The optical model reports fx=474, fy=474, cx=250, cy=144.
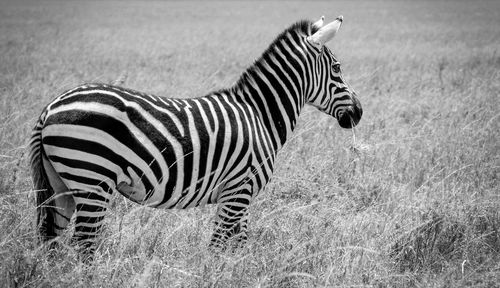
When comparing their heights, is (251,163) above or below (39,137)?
below

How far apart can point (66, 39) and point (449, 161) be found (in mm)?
16587

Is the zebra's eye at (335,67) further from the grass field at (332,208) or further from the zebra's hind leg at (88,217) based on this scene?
the zebra's hind leg at (88,217)

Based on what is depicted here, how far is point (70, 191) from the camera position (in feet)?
10.3

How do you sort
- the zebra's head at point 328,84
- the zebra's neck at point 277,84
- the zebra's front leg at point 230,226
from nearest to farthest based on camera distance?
the zebra's front leg at point 230,226, the zebra's neck at point 277,84, the zebra's head at point 328,84

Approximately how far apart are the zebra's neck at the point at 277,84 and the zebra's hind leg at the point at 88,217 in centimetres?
155

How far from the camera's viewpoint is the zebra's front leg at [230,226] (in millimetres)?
3740

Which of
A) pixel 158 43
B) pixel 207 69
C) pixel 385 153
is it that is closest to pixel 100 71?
pixel 207 69

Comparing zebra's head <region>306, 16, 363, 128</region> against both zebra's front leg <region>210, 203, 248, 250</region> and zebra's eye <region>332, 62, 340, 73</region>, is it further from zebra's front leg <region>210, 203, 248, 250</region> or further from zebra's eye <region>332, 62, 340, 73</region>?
zebra's front leg <region>210, 203, 248, 250</region>

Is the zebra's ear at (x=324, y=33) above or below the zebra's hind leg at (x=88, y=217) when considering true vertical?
above

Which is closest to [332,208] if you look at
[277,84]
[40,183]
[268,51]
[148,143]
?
[277,84]

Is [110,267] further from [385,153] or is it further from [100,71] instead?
[100,71]

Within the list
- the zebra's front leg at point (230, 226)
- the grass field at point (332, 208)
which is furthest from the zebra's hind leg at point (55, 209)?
the zebra's front leg at point (230, 226)

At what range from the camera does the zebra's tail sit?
3258mm

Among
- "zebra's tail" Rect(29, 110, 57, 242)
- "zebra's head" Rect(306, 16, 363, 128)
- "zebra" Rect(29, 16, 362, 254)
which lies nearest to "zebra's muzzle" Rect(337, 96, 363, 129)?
"zebra's head" Rect(306, 16, 363, 128)
